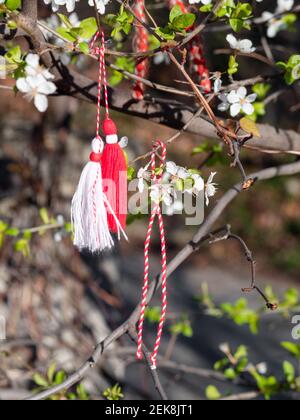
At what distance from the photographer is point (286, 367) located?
1819 mm

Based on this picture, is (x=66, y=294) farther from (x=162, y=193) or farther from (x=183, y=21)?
(x=183, y=21)

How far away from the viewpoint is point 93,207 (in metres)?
1.24

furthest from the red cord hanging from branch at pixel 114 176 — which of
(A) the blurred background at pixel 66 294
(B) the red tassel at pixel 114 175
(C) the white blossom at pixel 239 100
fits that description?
(A) the blurred background at pixel 66 294

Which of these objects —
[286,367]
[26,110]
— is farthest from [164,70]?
[286,367]

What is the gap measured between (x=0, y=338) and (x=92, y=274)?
25.2 inches

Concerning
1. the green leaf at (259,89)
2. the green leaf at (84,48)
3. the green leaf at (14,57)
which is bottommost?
the green leaf at (14,57)

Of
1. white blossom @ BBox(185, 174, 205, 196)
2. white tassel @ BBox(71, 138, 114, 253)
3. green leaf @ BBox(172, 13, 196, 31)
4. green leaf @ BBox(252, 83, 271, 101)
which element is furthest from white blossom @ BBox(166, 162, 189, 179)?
green leaf @ BBox(252, 83, 271, 101)

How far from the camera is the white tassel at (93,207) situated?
123 centimetres

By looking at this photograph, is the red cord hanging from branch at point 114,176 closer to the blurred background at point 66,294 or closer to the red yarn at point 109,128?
the red yarn at point 109,128

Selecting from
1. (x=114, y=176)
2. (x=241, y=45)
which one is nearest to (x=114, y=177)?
(x=114, y=176)

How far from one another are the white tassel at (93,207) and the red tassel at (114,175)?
0.02 metres

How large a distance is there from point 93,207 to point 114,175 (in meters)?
0.08

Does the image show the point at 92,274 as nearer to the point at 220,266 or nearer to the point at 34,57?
the point at 34,57
